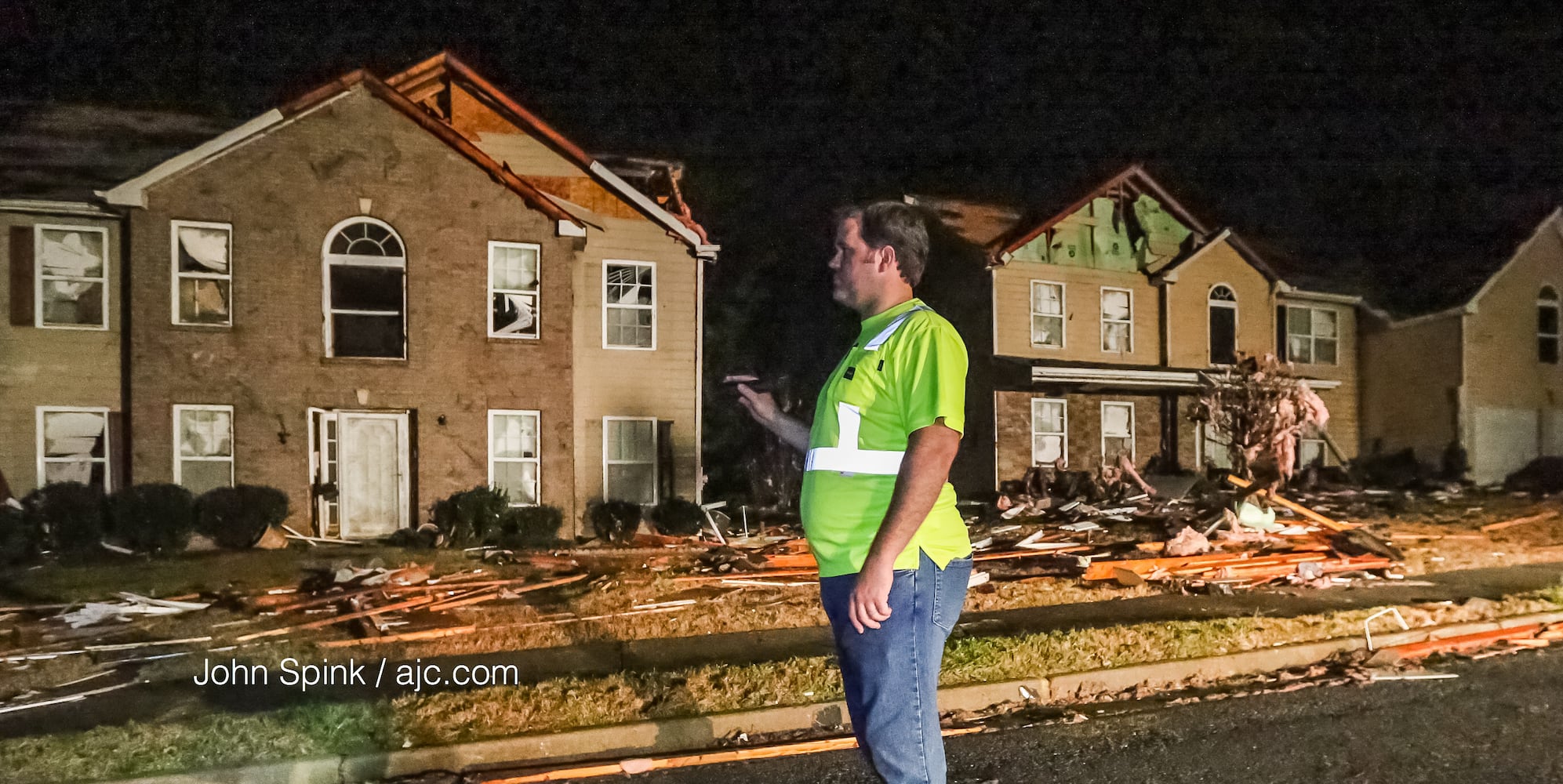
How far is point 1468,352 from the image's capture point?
9.21 m

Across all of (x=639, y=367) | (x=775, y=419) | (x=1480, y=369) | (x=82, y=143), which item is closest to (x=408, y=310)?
(x=639, y=367)

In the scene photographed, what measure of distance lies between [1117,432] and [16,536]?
699 cm

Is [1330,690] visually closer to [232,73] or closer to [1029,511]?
[1029,511]

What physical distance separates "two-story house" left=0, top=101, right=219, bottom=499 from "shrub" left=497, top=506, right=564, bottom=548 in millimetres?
2145

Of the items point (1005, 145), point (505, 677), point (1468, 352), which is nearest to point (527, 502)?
point (505, 677)

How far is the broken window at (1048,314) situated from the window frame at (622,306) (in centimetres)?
288

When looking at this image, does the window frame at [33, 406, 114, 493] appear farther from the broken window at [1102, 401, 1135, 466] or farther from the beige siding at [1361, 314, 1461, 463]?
the beige siding at [1361, 314, 1461, 463]

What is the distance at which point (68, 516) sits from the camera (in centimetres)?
593

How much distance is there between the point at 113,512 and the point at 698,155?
4.10m

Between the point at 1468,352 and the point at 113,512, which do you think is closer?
the point at 113,512

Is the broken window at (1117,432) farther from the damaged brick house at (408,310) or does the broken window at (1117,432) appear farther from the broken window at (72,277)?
the broken window at (72,277)

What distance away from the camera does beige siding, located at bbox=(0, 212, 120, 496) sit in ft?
19.3

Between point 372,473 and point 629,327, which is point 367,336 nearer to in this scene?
point 372,473

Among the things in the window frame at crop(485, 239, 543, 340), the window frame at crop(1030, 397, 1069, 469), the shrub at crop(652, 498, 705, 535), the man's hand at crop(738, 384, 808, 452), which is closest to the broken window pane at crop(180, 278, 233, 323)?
the window frame at crop(485, 239, 543, 340)
